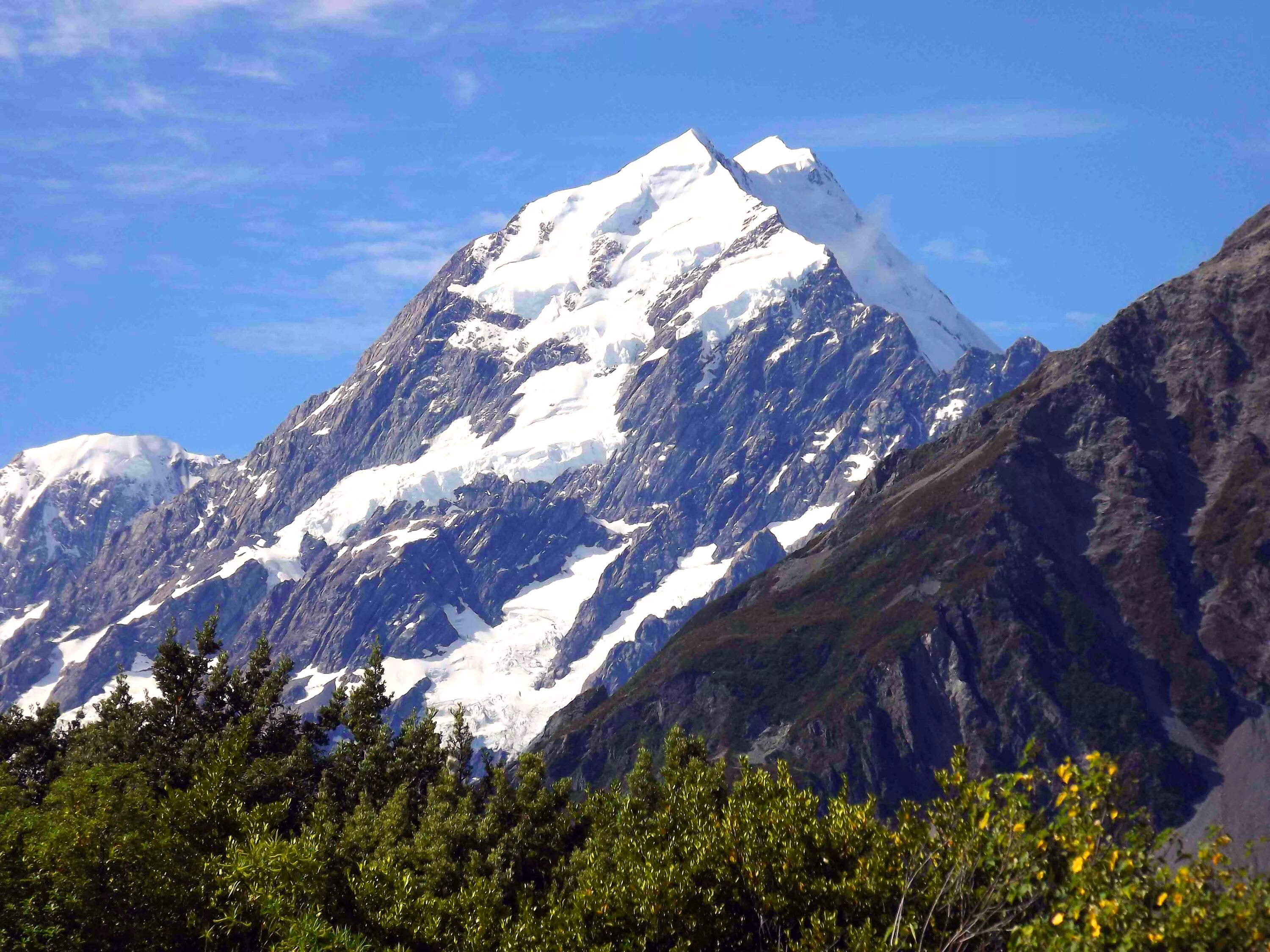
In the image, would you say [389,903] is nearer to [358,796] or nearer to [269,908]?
[269,908]

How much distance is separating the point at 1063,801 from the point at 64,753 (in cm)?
9355

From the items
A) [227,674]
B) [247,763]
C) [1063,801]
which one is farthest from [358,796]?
[1063,801]

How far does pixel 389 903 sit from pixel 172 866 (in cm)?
818

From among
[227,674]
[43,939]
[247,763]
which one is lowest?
[43,939]

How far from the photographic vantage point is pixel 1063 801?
3161 centimetres

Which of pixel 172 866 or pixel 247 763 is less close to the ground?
pixel 247 763

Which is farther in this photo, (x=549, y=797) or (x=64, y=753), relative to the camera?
(x=64, y=753)

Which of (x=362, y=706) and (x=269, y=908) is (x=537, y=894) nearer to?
(x=269, y=908)

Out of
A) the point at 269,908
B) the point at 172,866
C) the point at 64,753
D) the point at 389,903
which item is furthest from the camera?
the point at 64,753

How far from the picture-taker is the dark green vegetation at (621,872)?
31.6 m

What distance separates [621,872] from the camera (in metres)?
48.4

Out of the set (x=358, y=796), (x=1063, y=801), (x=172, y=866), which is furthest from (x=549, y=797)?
(x=1063, y=801)

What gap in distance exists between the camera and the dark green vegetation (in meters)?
31.6

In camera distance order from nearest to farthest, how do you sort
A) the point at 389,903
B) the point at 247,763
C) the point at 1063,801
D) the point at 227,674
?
the point at 1063,801 < the point at 389,903 < the point at 247,763 < the point at 227,674
